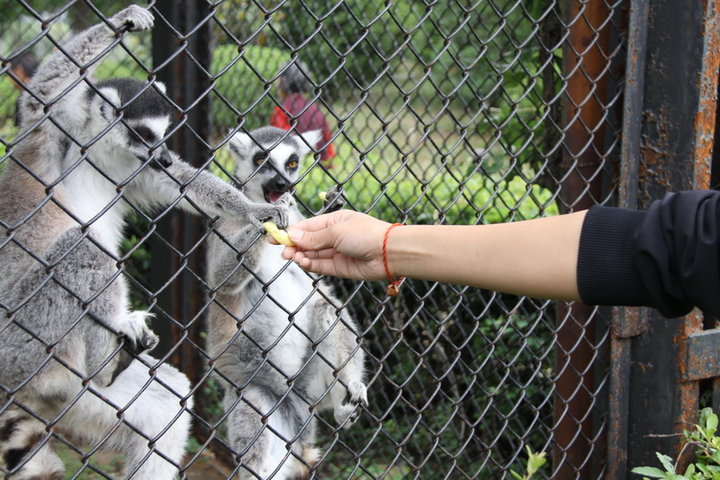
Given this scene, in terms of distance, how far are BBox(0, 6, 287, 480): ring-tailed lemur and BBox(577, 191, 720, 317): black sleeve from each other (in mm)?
1054

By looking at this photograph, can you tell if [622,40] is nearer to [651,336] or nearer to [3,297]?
[651,336]

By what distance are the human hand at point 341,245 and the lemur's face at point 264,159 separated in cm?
113

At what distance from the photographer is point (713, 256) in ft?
4.69

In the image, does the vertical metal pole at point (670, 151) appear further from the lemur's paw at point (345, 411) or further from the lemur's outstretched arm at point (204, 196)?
the lemur's outstretched arm at point (204, 196)

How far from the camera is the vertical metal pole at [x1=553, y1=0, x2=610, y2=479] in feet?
9.73

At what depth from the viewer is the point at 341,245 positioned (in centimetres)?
194

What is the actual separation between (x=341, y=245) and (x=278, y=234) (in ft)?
0.86

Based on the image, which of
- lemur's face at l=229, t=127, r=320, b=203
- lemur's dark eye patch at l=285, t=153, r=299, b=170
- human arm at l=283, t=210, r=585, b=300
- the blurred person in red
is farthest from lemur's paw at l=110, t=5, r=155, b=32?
the blurred person in red

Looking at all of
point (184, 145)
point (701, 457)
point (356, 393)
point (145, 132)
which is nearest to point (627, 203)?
point (701, 457)

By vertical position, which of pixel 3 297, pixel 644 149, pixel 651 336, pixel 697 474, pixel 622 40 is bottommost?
pixel 697 474

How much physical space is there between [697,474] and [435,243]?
1572mm

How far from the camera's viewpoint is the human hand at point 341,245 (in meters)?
1.91

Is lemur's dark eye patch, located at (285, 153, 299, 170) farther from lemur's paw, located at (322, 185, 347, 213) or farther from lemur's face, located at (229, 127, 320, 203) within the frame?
lemur's paw, located at (322, 185, 347, 213)

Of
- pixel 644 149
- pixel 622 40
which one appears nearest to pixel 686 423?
pixel 644 149
